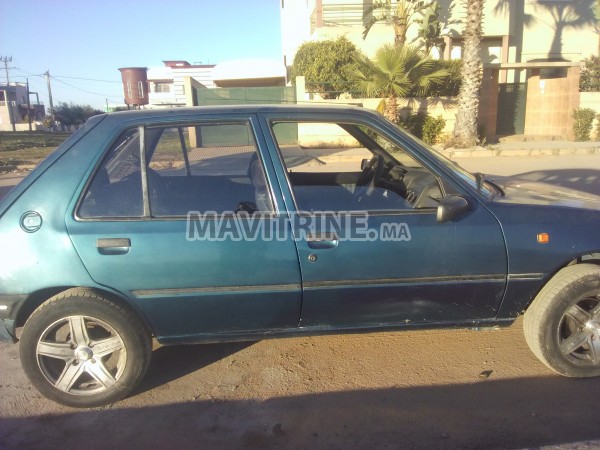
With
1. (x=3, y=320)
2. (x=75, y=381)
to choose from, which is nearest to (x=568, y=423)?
(x=75, y=381)

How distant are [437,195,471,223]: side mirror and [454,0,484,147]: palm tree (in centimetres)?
1293

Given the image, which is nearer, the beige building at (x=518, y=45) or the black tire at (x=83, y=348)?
the black tire at (x=83, y=348)

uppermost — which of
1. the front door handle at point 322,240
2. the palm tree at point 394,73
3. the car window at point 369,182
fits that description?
the palm tree at point 394,73

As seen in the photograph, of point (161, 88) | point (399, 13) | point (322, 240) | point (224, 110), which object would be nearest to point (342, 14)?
point (399, 13)

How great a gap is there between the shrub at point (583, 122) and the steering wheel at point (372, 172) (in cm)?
1590

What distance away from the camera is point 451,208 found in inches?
110

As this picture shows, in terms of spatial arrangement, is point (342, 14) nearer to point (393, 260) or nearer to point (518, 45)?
point (518, 45)

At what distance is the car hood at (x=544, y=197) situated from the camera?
311 cm

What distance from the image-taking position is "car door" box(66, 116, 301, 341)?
275 cm

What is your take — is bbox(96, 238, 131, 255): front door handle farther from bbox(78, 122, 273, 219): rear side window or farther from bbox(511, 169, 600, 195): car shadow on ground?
bbox(511, 169, 600, 195): car shadow on ground

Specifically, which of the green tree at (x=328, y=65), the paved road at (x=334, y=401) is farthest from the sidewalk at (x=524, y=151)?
the paved road at (x=334, y=401)

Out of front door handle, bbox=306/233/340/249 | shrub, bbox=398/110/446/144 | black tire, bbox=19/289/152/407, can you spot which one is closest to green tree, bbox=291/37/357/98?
shrub, bbox=398/110/446/144

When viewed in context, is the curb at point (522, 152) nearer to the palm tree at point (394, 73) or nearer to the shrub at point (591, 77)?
the palm tree at point (394, 73)

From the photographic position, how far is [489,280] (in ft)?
9.64
